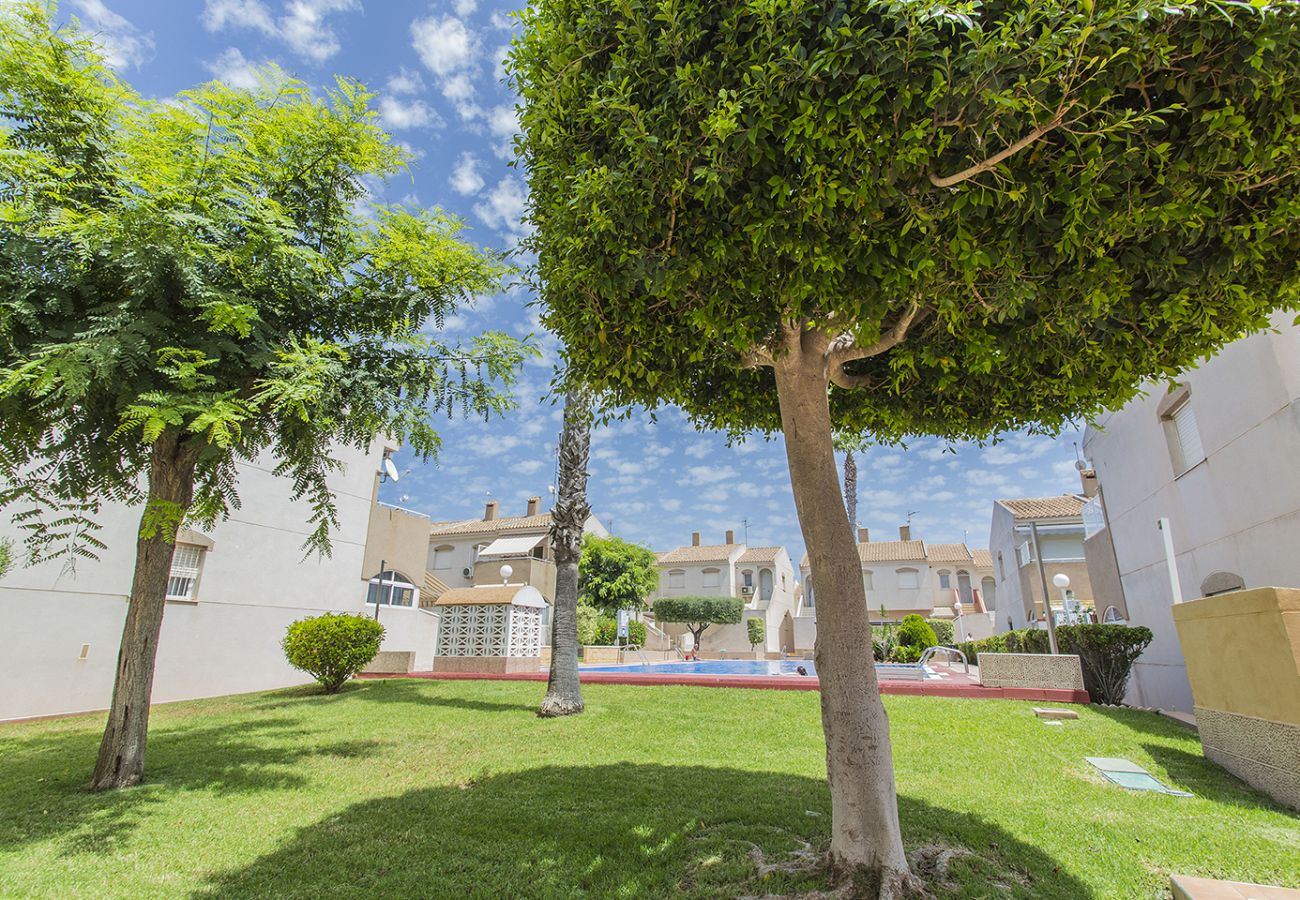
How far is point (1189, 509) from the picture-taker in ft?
40.5

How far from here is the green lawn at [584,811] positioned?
443 centimetres

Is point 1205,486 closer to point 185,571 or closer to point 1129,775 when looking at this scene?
point 1129,775

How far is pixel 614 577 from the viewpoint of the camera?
39781mm

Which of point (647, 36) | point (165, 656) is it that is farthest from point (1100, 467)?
point (165, 656)

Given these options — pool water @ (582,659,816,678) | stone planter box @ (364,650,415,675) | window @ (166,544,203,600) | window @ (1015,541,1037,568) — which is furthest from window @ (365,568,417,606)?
window @ (1015,541,1037,568)

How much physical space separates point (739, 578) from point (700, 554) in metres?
3.94

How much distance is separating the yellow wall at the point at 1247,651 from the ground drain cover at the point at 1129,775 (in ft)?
3.90

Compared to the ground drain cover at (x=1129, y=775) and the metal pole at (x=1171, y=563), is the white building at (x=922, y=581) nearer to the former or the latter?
the metal pole at (x=1171, y=563)

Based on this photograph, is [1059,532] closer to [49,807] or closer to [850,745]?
[850,745]

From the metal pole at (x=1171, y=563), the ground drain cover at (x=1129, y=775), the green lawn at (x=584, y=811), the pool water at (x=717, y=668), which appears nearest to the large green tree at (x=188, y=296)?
the green lawn at (x=584, y=811)

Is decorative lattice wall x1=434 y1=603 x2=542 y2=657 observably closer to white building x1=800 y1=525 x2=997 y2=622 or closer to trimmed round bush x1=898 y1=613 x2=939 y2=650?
trimmed round bush x1=898 y1=613 x2=939 y2=650

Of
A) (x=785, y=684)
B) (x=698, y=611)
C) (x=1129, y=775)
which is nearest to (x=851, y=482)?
(x=785, y=684)

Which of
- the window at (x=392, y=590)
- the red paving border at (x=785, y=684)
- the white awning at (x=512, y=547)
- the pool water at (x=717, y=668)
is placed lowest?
the pool water at (x=717, y=668)

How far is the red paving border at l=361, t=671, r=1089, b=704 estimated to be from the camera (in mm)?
12266
